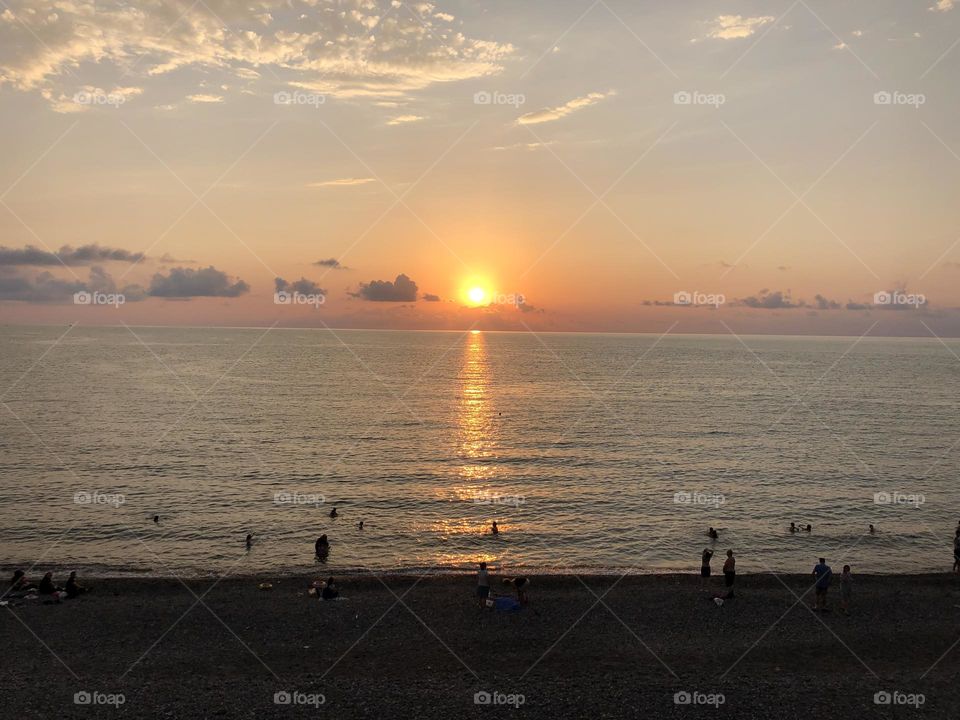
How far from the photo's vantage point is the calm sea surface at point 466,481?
Answer: 3900 cm

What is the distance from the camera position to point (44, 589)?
28.9 m

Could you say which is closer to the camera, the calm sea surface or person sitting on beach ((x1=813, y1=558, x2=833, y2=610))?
person sitting on beach ((x1=813, y1=558, x2=833, y2=610))

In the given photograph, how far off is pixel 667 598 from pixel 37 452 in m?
61.3

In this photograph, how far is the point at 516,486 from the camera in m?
55.6

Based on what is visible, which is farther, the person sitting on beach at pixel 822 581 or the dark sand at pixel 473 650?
the person sitting on beach at pixel 822 581
